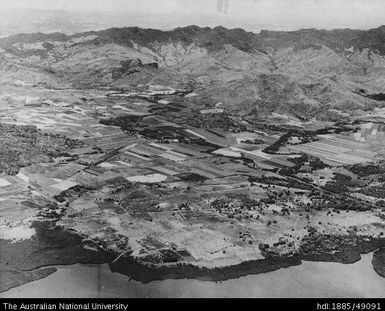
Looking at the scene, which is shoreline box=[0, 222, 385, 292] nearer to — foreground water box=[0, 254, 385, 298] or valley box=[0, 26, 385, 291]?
valley box=[0, 26, 385, 291]

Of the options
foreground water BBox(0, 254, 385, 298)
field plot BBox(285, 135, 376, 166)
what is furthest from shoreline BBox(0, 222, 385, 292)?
field plot BBox(285, 135, 376, 166)

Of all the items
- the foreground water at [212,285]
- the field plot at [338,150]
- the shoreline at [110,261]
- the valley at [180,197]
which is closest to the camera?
the foreground water at [212,285]

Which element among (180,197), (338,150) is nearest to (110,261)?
(180,197)

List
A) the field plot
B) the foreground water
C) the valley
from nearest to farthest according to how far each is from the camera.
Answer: the foreground water
the valley
the field plot

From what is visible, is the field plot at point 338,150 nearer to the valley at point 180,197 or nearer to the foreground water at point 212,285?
the valley at point 180,197

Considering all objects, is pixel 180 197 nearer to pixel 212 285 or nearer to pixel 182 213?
pixel 182 213

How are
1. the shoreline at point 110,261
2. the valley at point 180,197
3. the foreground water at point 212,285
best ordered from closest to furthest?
1. the foreground water at point 212,285
2. the shoreline at point 110,261
3. the valley at point 180,197

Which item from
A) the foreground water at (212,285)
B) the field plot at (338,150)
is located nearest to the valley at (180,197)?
the field plot at (338,150)

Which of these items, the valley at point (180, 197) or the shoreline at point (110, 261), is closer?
the shoreline at point (110, 261)
